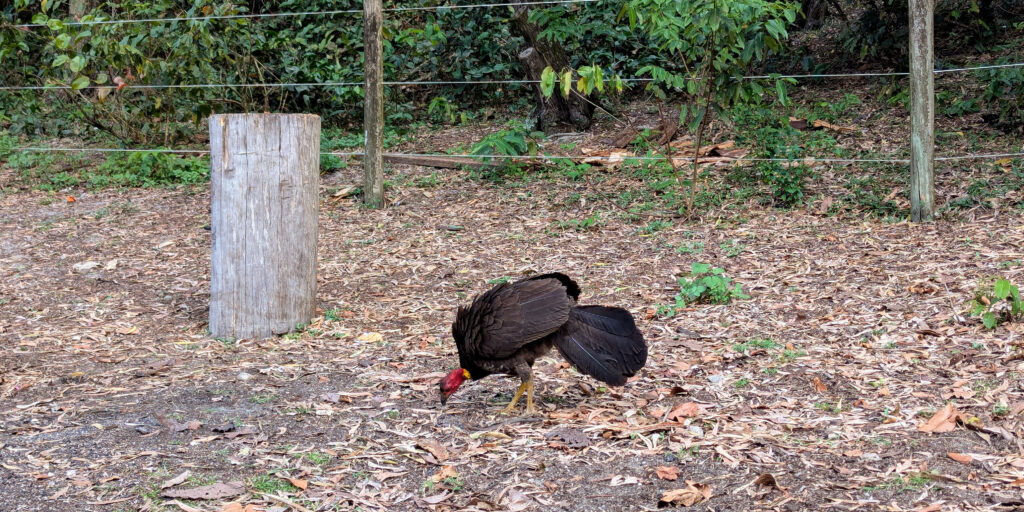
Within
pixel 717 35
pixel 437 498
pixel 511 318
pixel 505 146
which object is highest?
pixel 717 35

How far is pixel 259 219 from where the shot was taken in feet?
18.1

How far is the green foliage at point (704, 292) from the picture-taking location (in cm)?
563

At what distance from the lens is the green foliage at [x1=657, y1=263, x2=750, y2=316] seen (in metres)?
5.63

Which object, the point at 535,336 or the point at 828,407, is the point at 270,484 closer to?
the point at 535,336

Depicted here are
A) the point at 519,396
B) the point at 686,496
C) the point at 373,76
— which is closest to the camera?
the point at 686,496

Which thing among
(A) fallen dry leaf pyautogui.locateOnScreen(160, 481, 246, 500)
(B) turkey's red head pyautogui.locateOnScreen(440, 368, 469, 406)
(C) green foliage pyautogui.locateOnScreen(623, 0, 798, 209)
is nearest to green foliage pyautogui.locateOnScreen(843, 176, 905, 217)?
(C) green foliage pyautogui.locateOnScreen(623, 0, 798, 209)

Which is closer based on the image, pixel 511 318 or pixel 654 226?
pixel 511 318

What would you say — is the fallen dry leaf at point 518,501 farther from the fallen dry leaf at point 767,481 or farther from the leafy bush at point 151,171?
the leafy bush at point 151,171

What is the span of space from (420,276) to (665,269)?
A: 6.11 ft

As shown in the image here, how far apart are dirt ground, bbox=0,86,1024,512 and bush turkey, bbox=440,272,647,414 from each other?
0.24m

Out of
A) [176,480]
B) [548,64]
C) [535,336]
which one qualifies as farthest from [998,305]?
[548,64]

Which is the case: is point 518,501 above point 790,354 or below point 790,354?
below

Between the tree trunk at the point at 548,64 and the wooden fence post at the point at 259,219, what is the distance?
14.7ft

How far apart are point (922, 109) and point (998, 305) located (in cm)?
226
